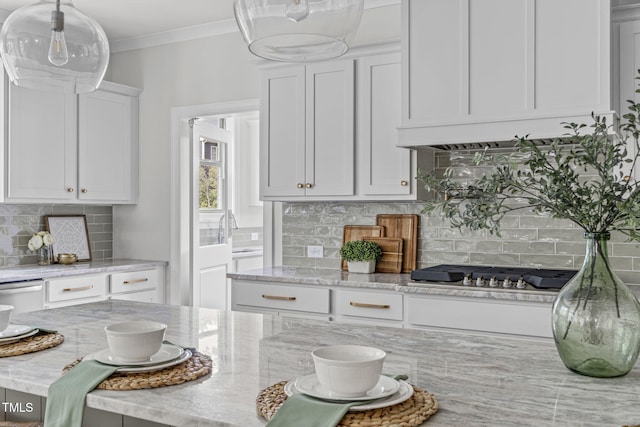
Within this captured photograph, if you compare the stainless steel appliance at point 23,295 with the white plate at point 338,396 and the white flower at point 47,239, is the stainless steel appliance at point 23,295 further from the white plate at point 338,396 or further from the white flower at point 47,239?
the white plate at point 338,396

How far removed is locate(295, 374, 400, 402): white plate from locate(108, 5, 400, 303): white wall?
356 cm

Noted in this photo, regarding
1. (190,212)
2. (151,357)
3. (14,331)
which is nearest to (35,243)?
(190,212)

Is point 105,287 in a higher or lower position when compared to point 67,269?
lower

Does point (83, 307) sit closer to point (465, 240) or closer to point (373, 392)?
point (373, 392)

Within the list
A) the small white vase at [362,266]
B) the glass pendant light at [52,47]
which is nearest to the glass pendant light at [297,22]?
the glass pendant light at [52,47]

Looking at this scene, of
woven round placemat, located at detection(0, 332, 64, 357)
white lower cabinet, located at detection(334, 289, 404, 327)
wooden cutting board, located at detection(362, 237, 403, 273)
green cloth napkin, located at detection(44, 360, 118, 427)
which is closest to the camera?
green cloth napkin, located at detection(44, 360, 118, 427)

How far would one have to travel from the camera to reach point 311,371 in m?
1.43

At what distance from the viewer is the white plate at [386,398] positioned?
1128 millimetres

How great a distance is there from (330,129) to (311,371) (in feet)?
8.61

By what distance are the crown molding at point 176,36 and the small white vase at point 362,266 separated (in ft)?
6.77

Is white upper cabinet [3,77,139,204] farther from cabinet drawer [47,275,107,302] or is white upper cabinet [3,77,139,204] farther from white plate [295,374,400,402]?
white plate [295,374,400,402]

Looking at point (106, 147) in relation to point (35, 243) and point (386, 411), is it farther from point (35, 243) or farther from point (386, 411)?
point (386, 411)

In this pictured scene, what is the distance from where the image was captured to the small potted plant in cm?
383

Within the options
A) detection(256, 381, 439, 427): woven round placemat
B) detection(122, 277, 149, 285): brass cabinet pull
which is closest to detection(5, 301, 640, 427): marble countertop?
detection(256, 381, 439, 427): woven round placemat
